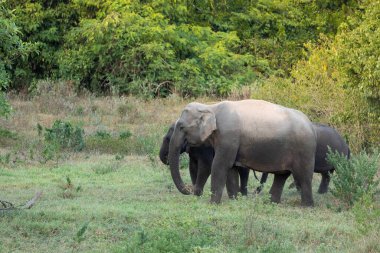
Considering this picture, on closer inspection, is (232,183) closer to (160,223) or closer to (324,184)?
(324,184)

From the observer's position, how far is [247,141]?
42.8 ft

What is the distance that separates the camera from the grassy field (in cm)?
988

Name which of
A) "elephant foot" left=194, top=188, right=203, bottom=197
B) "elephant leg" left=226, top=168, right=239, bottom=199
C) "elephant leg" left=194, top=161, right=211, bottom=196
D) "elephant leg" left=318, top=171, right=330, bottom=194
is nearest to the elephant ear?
"elephant leg" left=226, top=168, right=239, bottom=199

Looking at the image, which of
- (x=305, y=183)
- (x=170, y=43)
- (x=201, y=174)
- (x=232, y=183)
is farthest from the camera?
(x=170, y=43)

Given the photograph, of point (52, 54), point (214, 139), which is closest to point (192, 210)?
point (214, 139)

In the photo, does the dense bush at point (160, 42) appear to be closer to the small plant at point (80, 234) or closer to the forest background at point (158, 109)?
the forest background at point (158, 109)

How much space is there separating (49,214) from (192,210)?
1.92 m

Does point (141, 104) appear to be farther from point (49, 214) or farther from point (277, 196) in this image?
point (49, 214)

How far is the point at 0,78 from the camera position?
51.4 ft

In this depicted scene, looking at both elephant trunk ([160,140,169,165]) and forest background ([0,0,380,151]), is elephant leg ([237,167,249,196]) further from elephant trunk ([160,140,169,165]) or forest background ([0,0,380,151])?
forest background ([0,0,380,151])

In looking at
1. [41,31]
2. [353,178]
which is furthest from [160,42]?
[353,178]

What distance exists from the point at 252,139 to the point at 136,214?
2312mm

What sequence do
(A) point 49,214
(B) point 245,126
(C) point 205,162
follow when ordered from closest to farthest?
(A) point 49,214 < (B) point 245,126 < (C) point 205,162

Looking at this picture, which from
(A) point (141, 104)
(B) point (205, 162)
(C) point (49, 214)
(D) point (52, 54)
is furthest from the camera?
(D) point (52, 54)
